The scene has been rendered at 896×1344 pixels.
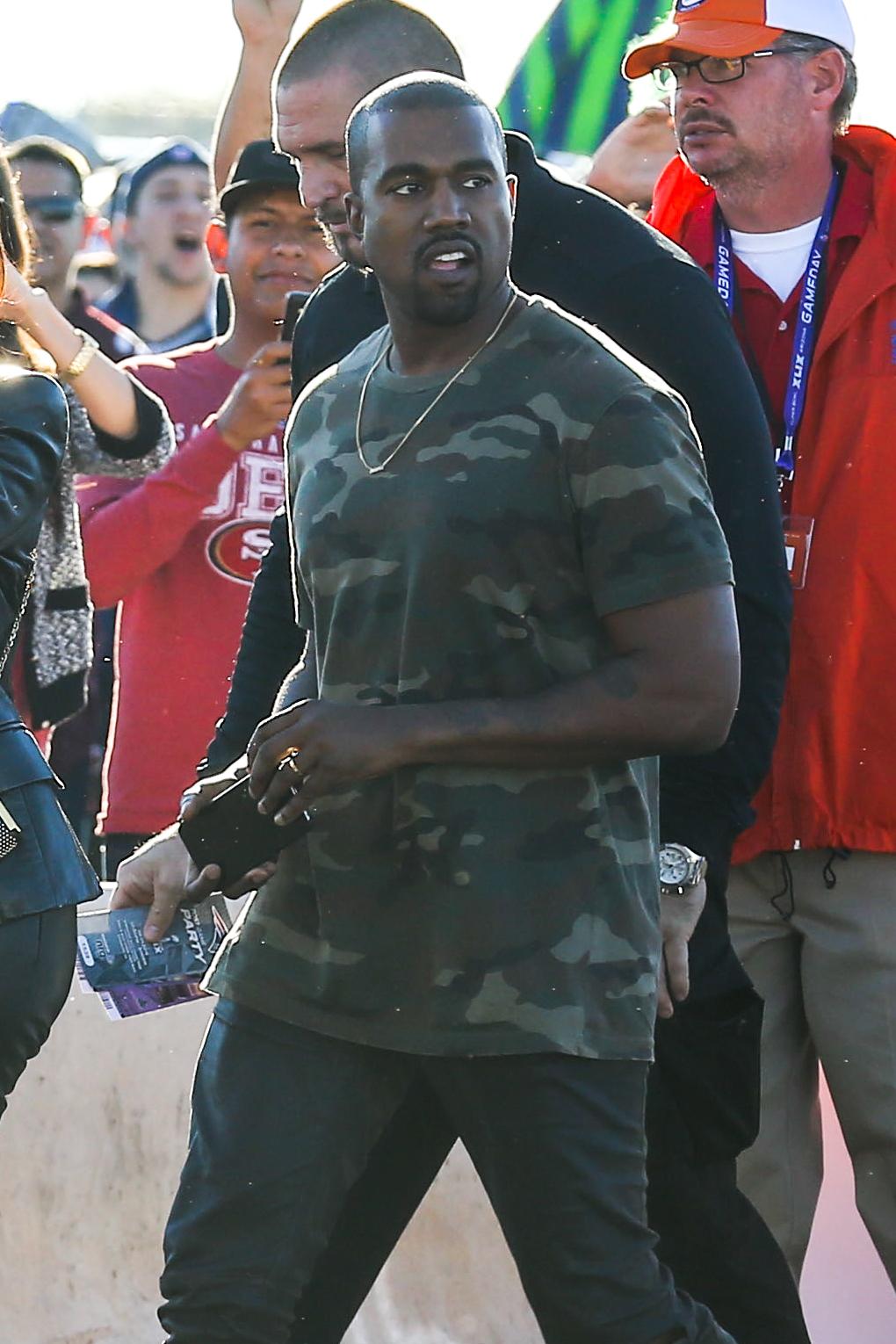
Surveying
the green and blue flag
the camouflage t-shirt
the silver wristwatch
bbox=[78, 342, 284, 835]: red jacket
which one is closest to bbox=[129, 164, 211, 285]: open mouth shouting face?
the green and blue flag

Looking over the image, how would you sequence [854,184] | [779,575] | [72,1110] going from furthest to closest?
1. [72,1110]
2. [854,184]
3. [779,575]

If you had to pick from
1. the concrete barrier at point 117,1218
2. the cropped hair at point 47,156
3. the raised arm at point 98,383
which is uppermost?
the cropped hair at point 47,156

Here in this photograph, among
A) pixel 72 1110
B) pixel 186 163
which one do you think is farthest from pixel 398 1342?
pixel 186 163

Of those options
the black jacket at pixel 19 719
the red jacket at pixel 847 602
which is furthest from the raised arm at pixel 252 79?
the black jacket at pixel 19 719

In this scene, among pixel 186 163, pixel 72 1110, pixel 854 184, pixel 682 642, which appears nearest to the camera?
pixel 682 642

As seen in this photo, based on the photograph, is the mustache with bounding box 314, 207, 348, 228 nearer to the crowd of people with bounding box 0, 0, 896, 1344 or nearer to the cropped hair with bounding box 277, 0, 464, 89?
the crowd of people with bounding box 0, 0, 896, 1344

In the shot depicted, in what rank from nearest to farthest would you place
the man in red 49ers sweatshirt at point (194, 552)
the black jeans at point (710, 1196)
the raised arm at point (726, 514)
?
the raised arm at point (726, 514) → the black jeans at point (710, 1196) → the man in red 49ers sweatshirt at point (194, 552)

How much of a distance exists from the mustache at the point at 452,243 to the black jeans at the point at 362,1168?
977 mm

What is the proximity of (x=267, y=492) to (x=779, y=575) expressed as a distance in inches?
104

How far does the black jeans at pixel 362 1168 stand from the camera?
287 cm

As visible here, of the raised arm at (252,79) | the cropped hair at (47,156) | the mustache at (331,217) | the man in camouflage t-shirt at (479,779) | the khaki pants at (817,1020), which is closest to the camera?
the man in camouflage t-shirt at (479,779)

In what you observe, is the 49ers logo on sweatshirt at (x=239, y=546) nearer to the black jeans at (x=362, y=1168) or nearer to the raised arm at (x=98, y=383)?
the raised arm at (x=98, y=383)

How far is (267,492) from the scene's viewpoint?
583 centimetres

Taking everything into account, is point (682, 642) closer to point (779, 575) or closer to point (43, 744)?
point (779, 575)
